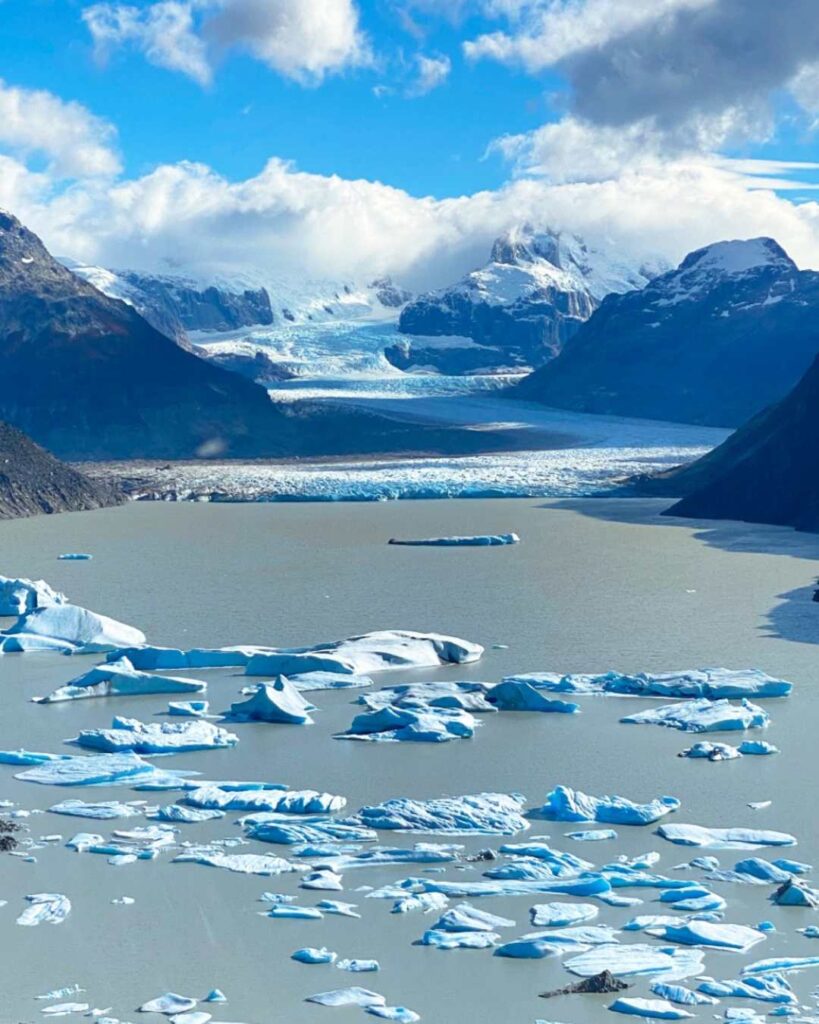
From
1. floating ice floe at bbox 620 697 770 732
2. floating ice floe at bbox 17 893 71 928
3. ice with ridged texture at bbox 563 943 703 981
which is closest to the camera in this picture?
ice with ridged texture at bbox 563 943 703 981

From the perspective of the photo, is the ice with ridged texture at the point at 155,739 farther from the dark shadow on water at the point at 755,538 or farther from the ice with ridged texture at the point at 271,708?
the dark shadow on water at the point at 755,538

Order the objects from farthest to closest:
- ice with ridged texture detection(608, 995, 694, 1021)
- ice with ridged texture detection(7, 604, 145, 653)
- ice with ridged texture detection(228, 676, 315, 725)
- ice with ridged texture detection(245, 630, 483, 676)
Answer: ice with ridged texture detection(7, 604, 145, 653)
ice with ridged texture detection(245, 630, 483, 676)
ice with ridged texture detection(228, 676, 315, 725)
ice with ridged texture detection(608, 995, 694, 1021)

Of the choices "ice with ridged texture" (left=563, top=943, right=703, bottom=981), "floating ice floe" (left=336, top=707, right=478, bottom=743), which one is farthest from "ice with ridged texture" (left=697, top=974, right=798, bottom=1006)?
"floating ice floe" (left=336, top=707, right=478, bottom=743)

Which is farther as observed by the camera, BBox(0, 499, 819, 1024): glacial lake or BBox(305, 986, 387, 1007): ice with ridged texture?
BBox(0, 499, 819, 1024): glacial lake

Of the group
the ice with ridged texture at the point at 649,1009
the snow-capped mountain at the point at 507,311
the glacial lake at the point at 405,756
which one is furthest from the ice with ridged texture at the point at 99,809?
the snow-capped mountain at the point at 507,311

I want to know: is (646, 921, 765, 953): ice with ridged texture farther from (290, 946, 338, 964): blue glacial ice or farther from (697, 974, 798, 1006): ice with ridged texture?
(290, 946, 338, 964): blue glacial ice

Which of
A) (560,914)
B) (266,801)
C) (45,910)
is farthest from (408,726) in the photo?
(45,910)

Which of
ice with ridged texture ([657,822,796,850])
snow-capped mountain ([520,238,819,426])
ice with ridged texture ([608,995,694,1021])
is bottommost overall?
ice with ridged texture ([608,995,694,1021])
